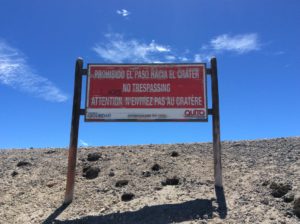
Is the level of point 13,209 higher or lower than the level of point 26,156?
lower

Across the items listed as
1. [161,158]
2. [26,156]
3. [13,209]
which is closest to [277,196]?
[161,158]

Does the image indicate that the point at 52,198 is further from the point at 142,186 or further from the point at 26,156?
the point at 26,156

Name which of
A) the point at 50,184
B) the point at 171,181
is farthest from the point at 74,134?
the point at 171,181

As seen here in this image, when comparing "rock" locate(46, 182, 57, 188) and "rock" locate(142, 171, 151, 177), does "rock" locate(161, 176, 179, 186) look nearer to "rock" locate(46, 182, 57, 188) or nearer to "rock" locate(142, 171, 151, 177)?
"rock" locate(142, 171, 151, 177)

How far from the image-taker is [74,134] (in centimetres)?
1202

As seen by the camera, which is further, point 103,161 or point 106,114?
point 103,161

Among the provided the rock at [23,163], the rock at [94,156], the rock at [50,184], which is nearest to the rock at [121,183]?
the rock at [50,184]

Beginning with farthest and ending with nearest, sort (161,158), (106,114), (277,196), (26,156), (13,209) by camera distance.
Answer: (26,156), (161,158), (106,114), (13,209), (277,196)

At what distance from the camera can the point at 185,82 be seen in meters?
12.7

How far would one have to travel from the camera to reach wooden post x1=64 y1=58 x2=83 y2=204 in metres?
11.7

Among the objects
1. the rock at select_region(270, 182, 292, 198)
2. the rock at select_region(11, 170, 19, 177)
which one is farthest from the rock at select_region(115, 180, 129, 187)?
the rock at select_region(270, 182, 292, 198)

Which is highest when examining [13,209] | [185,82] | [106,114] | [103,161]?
[185,82]

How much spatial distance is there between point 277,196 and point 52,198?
5732 millimetres

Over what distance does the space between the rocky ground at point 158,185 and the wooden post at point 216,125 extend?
35cm
